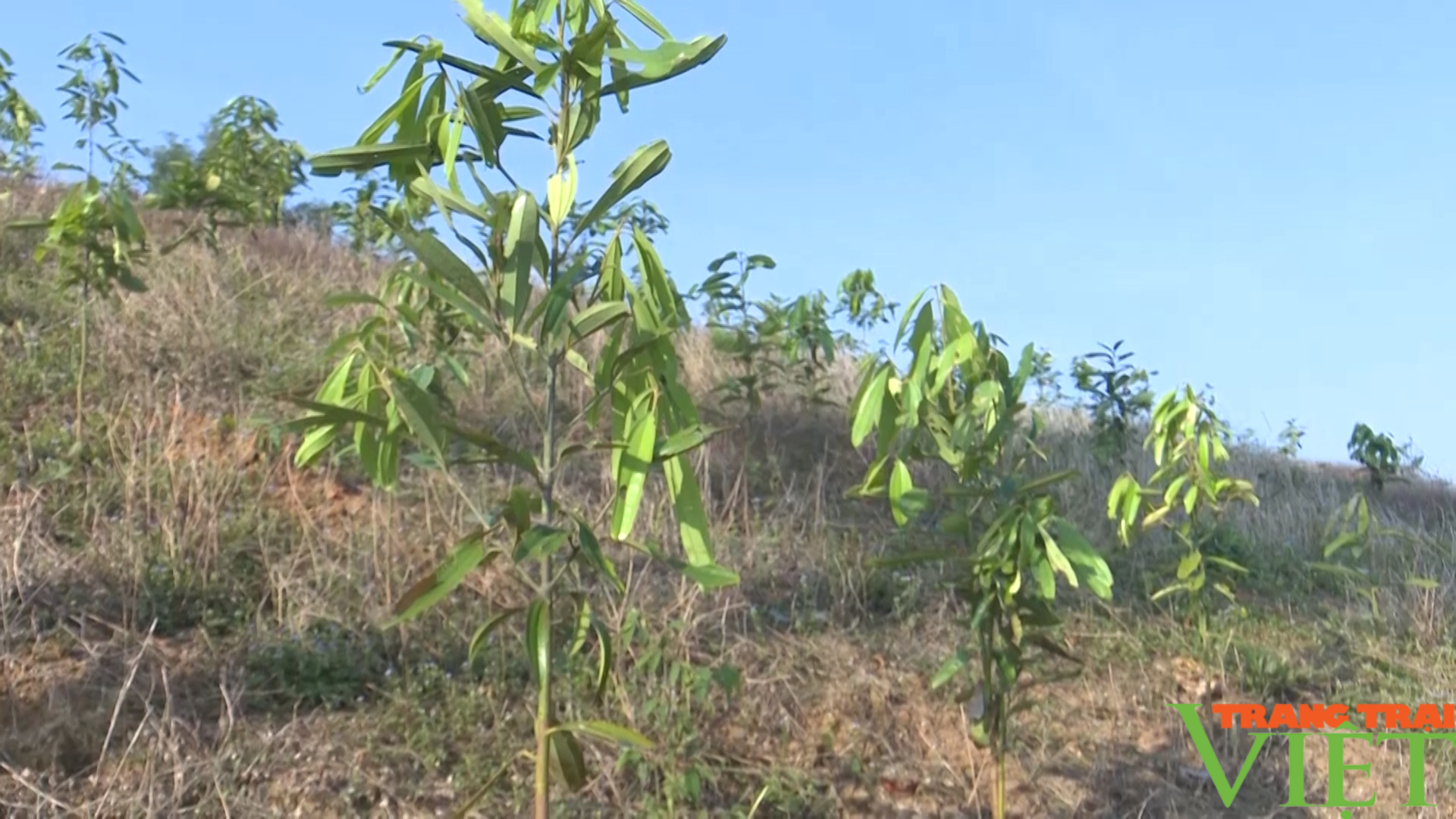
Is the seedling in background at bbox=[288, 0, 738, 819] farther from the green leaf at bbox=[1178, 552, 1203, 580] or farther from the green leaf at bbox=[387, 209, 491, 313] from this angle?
the green leaf at bbox=[1178, 552, 1203, 580]

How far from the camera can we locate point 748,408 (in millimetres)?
5336

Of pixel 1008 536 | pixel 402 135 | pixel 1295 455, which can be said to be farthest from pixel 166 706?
pixel 1295 455

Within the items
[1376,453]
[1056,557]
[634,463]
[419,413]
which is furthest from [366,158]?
[1376,453]

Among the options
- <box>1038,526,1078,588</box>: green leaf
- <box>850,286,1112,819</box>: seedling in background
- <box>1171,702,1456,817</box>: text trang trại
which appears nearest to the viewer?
<box>1038,526,1078,588</box>: green leaf

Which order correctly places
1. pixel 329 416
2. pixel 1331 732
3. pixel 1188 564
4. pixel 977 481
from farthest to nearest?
pixel 1188 564
pixel 1331 732
pixel 977 481
pixel 329 416

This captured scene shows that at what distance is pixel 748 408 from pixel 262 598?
2.45 meters

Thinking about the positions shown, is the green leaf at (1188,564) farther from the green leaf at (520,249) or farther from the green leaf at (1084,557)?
the green leaf at (520,249)

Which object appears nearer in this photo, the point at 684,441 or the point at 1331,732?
the point at 684,441

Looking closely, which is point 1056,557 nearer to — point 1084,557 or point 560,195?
point 1084,557

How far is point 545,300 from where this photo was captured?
1.74 metres

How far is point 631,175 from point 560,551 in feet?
5.50

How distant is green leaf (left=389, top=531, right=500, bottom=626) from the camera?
65.6 inches

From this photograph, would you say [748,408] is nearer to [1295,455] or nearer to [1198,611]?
[1198,611]

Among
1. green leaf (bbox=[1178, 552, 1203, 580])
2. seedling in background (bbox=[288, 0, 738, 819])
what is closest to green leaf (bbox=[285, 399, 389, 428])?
seedling in background (bbox=[288, 0, 738, 819])
